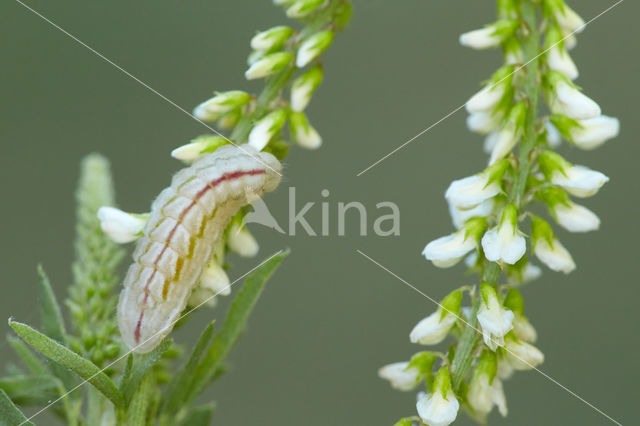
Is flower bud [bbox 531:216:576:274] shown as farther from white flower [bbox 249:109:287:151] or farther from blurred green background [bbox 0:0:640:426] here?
blurred green background [bbox 0:0:640:426]

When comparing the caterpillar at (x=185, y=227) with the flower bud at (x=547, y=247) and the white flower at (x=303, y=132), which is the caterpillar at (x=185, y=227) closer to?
the white flower at (x=303, y=132)

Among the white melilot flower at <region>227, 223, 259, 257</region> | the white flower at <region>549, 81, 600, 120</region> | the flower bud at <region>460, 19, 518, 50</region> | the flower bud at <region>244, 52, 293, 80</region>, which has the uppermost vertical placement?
the flower bud at <region>460, 19, 518, 50</region>

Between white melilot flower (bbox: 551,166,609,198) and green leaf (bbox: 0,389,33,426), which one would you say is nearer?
green leaf (bbox: 0,389,33,426)

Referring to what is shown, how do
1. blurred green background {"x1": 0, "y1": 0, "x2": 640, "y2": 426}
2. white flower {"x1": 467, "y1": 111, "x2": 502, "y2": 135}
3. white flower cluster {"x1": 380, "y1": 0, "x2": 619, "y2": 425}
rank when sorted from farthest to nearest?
blurred green background {"x1": 0, "y1": 0, "x2": 640, "y2": 426} → white flower {"x1": 467, "y1": 111, "x2": 502, "y2": 135} → white flower cluster {"x1": 380, "y1": 0, "x2": 619, "y2": 425}

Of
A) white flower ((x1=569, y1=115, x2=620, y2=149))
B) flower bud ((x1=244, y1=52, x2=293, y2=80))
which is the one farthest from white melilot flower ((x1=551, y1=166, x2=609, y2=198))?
flower bud ((x1=244, y1=52, x2=293, y2=80))

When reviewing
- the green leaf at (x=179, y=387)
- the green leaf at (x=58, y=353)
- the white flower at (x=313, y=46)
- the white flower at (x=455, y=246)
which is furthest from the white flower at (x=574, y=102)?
the green leaf at (x=58, y=353)

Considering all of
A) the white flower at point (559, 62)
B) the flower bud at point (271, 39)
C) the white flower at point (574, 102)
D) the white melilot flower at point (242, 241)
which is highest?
the flower bud at point (271, 39)

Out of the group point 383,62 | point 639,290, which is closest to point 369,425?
point 639,290

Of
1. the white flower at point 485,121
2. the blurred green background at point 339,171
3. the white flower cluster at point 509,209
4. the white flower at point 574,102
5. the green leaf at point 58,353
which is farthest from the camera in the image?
the blurred green background at point 339,171

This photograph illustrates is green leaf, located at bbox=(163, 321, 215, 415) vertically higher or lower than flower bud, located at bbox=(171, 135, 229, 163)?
lower
